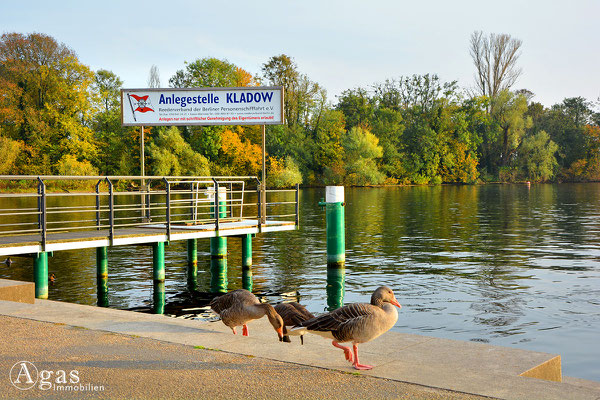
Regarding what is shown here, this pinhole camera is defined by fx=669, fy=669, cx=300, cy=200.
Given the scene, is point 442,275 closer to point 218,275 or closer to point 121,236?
point 218,275

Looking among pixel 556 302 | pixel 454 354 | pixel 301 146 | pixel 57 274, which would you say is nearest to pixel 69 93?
pixel 301 146

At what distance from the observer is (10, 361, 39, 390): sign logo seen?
638 cm

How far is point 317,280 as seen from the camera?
66.9 ft

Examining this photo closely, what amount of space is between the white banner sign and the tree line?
52818mm

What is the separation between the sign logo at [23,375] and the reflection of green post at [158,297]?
941 cm

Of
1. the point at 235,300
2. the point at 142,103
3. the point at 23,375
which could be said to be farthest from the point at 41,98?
the point at 23,375

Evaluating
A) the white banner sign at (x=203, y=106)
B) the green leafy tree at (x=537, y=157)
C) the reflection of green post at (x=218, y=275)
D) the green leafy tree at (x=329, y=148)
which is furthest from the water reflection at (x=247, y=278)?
the green leafy tree at (x=537, y=157)

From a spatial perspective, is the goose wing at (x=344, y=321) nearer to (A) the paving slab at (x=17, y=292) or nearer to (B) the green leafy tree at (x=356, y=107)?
(A) the paving slab at (x=17, y=292)

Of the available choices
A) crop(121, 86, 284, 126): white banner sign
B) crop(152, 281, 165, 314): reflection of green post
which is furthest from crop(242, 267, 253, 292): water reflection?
crop(121, 86, 284, 126): white banner sign

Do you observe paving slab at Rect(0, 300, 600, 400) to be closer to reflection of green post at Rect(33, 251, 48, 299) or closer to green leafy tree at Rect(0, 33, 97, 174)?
reflection of green post at Rect(33, 251, 48, 299)

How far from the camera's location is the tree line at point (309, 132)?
73938 millimetres

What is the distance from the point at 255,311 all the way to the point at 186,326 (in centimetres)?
121

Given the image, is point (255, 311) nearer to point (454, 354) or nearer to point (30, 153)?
point (454, 354)

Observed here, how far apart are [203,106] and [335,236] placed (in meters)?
5.85
